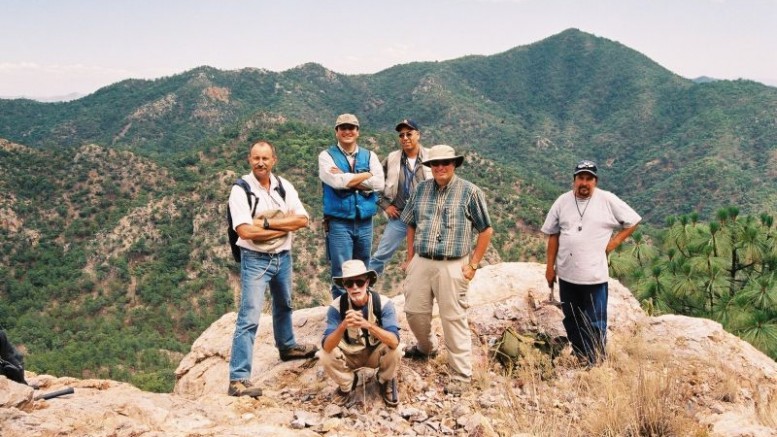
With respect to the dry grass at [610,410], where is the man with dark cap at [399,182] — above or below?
above

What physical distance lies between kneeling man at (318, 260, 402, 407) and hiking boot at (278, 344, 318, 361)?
952 millimetres

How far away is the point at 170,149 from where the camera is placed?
236ft

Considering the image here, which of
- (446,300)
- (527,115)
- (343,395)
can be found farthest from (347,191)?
(527,115)

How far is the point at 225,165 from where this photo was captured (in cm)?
4084

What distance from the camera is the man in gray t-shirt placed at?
399 centimetres

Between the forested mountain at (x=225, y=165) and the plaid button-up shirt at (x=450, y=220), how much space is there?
869 inches

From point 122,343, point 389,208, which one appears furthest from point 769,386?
point 122,343

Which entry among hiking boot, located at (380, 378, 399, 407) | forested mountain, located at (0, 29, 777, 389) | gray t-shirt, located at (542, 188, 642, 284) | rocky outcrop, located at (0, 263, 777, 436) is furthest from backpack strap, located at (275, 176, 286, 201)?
forested mountain, located at (0, 29, 777, 389)

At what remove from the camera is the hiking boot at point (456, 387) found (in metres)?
3.77

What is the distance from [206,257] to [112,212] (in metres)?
11.1

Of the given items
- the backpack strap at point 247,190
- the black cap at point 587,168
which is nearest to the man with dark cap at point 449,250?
the black cap at point 587,168

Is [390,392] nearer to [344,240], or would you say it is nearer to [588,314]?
[344,240]

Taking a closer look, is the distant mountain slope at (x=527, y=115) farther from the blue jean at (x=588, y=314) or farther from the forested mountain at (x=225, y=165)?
the blue jean at (x=588, y=314)

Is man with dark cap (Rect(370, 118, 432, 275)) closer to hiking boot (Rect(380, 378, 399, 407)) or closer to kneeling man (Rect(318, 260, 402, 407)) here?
kneeling man (Rect(318, 260, 402, 407))
